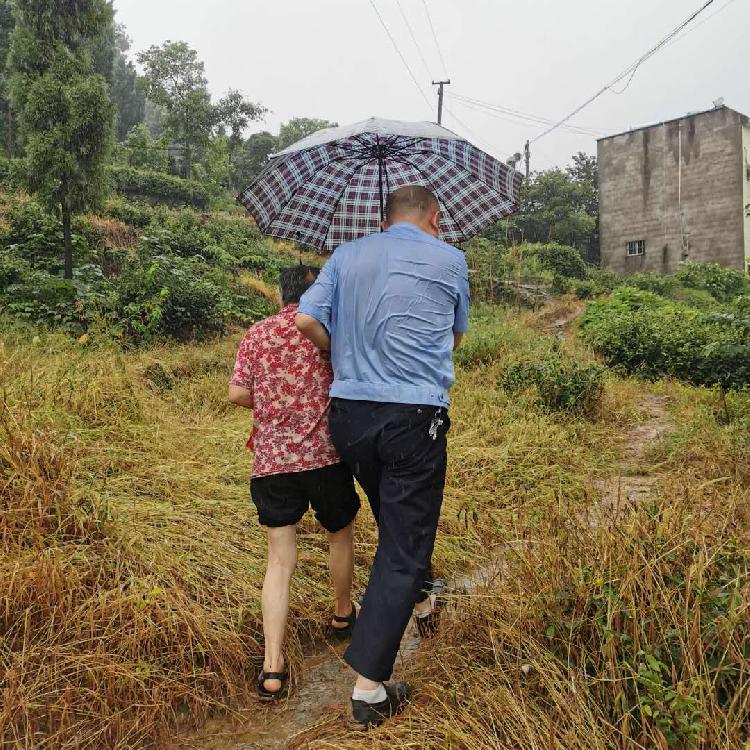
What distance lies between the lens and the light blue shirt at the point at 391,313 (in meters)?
2.02

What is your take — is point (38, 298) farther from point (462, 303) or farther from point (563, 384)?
point (462, 303)

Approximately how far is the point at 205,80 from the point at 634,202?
69.4 feet

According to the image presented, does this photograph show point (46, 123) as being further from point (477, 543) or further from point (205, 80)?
point (205, 80)

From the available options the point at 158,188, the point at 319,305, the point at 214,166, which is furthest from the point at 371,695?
the point at 214,166

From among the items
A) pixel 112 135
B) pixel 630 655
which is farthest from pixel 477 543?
pixel 112 135

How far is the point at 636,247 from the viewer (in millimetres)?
25359

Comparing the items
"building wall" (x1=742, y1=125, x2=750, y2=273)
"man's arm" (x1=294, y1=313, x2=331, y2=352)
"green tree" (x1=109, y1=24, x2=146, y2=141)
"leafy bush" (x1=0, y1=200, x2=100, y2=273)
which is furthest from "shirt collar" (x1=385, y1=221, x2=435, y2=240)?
"green tree" (x1=109, y1=24, x2=146, y2=141)

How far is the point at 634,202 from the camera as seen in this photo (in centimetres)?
2516

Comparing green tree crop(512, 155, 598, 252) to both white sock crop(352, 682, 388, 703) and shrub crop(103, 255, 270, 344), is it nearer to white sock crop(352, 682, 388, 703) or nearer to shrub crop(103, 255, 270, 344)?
shrub crop(103, 255, 270, 344)

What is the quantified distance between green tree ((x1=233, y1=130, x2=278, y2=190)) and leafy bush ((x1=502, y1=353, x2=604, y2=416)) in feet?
99.1

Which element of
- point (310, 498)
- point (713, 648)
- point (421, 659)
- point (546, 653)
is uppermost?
point (310, 498)

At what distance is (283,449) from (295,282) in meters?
0.70

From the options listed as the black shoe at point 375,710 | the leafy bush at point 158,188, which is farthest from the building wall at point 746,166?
the black shoe at point 375,710

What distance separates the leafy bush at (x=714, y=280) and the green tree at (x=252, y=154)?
23.5m
